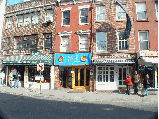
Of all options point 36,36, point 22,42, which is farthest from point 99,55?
point 22,42

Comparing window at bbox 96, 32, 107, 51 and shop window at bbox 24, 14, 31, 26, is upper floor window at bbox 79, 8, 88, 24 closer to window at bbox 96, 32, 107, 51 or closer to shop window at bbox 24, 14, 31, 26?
window at bbox 96, 32, 107, 51

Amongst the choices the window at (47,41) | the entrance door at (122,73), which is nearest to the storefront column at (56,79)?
the window at (47,41)

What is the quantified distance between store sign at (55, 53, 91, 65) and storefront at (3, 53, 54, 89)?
91cm

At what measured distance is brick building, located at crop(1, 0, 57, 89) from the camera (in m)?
16.0

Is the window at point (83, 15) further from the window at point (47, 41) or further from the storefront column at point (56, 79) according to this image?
the storefront column at point (56, 79)

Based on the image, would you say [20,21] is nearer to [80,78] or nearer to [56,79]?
[56,79]

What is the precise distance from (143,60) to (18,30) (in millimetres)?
14887

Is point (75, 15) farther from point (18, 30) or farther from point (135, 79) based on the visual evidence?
point (135, 79)

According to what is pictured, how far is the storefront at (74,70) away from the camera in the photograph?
48.6 feet

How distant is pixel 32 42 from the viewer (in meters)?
17.1

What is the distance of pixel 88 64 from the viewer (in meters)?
14.7

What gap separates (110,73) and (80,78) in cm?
321

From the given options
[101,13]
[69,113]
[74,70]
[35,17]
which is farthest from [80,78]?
[69,113]

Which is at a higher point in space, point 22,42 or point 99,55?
point 22,42
